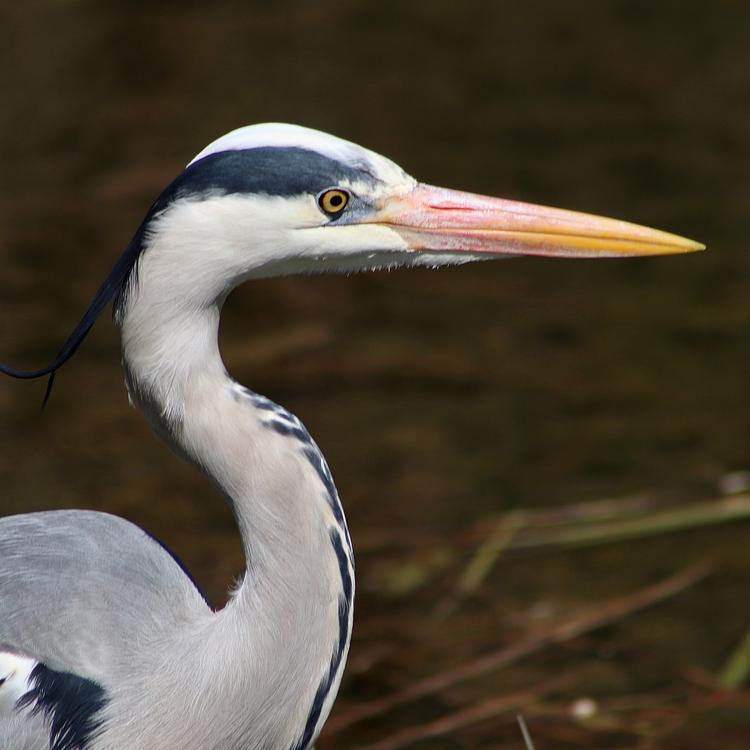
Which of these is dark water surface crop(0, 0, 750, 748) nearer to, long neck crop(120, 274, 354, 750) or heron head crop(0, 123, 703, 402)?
long neck crop(120, 274, 354, 750)

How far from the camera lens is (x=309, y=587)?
224cm

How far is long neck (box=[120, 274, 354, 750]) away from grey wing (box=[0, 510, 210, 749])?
0.15 m

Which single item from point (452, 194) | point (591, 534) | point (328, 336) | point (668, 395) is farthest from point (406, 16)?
point (452, 194)

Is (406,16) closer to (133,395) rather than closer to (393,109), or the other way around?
(393,109)

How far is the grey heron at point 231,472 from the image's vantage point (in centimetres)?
218

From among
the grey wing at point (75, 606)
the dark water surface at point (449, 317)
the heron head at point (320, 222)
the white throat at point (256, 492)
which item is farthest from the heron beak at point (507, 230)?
the dark water surface at point (449, 317)

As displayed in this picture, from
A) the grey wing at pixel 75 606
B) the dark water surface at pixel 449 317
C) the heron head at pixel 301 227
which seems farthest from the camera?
the dark water surface at pixel 449 317

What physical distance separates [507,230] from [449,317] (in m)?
2.78

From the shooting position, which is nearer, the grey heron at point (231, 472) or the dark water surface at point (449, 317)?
the grey heron at point (231, 472)

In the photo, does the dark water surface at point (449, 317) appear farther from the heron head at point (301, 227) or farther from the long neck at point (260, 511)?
the heron head at point (301, 227)

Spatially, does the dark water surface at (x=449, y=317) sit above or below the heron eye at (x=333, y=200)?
below

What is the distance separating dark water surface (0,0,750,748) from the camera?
383cm

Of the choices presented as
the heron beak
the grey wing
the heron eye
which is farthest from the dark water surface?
the heron eye

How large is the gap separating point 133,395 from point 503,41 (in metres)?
5.17
